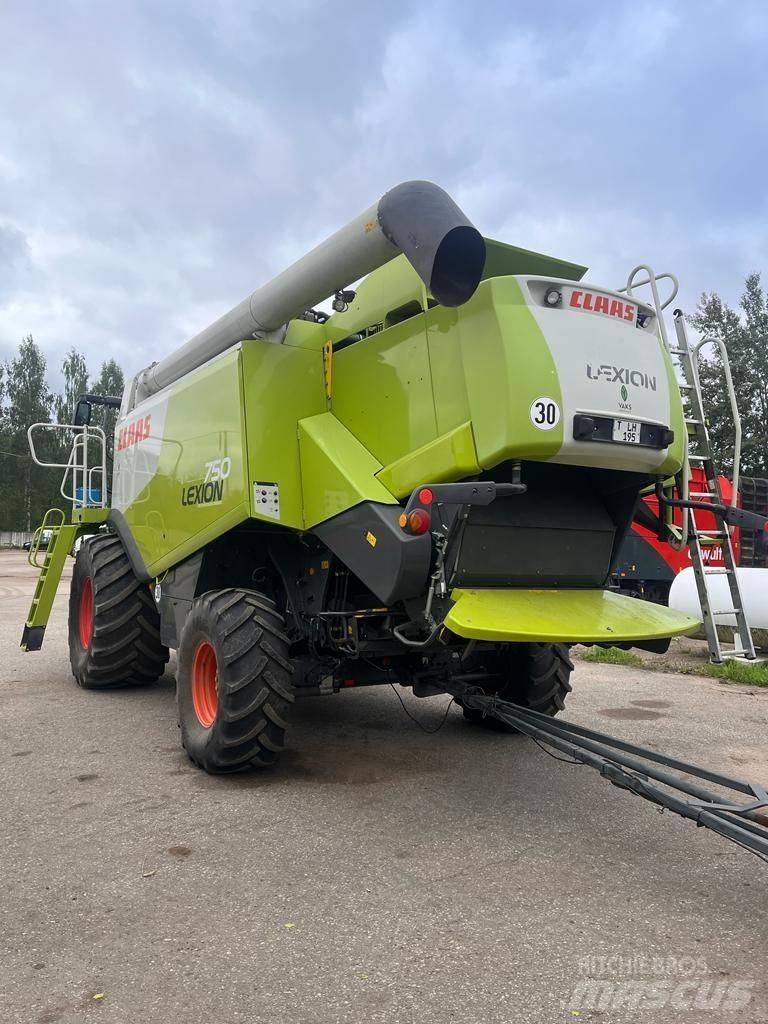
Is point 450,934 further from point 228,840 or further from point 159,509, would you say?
point 159,509

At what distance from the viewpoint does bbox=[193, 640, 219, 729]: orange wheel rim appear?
5.07m

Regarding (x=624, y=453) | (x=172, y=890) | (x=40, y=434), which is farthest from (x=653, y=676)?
(x=40, y=434)

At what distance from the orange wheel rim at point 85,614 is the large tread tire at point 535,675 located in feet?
12.7

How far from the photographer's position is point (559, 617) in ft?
13.7

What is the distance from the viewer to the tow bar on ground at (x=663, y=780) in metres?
3.04

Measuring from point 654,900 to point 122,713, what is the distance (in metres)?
4.42

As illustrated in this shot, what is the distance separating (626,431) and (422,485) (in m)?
1.06

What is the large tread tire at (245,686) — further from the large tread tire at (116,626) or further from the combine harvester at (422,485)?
the large tread tire at (116,626)

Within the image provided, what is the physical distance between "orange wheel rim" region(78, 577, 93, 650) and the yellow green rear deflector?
4.53 metres

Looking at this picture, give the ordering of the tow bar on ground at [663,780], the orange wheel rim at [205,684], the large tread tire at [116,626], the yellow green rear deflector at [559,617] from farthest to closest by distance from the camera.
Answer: the large tread tire at [116,626] → the orange wheel rim at [205,684] → the yellow green rear deflector at [559,617] → the tow bar on ground at [663,780]

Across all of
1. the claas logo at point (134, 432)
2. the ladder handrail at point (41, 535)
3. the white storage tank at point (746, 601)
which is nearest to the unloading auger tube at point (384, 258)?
the claas logo at point (134, 432)

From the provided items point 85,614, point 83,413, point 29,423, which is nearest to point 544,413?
point 85,614
